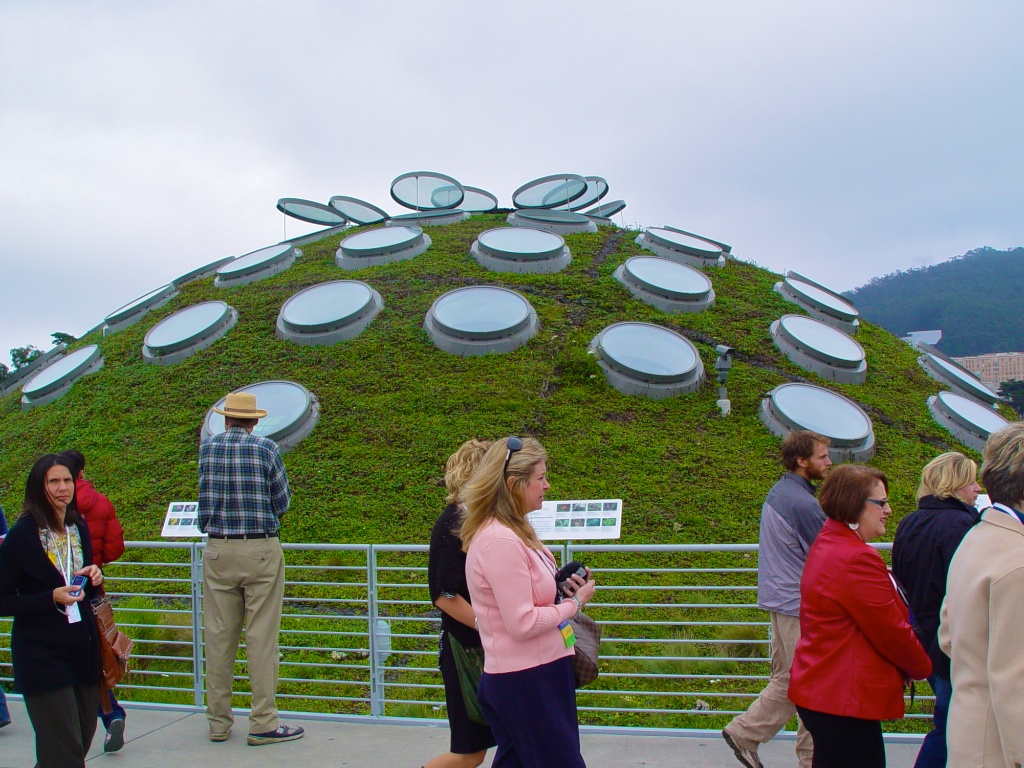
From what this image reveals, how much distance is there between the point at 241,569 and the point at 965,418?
1140 cm

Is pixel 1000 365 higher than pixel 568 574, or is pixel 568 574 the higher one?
pixel 1000 365

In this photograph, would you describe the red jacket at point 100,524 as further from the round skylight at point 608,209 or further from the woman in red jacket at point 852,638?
the round skylight at point 608,209

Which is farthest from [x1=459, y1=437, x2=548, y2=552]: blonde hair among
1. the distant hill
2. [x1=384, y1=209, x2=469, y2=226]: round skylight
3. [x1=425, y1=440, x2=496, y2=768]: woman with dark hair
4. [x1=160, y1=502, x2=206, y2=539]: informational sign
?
the distant hill

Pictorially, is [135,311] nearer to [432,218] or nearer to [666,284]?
[432,218]

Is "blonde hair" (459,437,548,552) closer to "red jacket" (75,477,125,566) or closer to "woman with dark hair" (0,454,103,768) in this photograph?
"woman with dark hair" (0,454,103,768)

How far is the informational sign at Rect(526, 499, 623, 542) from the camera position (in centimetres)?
616

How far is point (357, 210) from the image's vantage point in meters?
21.5

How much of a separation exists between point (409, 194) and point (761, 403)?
12264 millimetres

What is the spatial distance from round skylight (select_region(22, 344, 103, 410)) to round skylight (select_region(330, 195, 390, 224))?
25.3 feet

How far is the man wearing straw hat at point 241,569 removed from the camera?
493cm

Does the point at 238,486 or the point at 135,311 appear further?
the point at 135,311

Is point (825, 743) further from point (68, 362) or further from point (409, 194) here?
point (409, 194)

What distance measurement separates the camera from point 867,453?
434 inches

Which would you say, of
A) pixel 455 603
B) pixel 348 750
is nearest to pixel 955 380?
pixel 348 750
